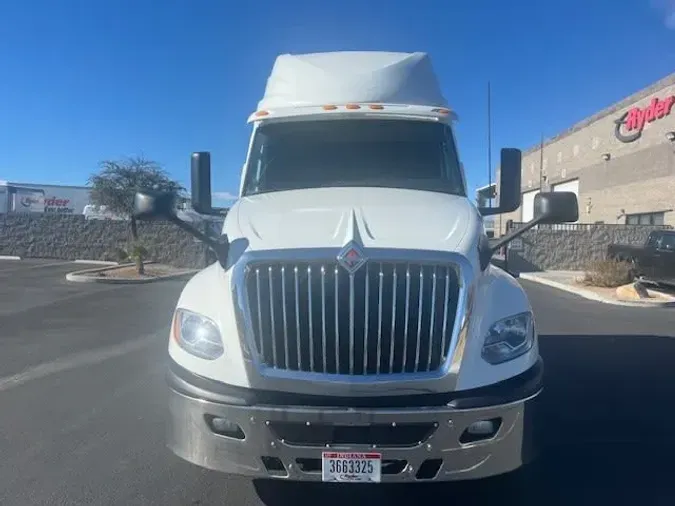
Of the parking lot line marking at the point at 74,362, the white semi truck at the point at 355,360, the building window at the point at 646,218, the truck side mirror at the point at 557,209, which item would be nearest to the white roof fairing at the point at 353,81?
the truck side mirror at the point at 557,209

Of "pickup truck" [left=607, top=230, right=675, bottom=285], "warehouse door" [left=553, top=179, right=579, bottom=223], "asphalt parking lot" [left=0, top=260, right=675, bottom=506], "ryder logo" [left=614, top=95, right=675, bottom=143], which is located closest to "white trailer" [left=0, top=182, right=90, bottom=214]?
"warehouse door" [left=553, top=179, right=579, bottom=223]

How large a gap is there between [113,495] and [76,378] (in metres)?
3.16

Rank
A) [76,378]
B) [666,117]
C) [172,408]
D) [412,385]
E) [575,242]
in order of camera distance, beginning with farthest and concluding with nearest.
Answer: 1. [666,117]
2. [575,242]
3. [76,378]
4. [172,408]
5. [412,385]

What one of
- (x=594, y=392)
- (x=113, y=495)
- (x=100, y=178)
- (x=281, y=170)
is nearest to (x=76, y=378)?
(x=113, y=495)

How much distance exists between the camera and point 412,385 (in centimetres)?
312

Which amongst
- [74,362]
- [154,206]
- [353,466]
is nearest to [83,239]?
[74,362]

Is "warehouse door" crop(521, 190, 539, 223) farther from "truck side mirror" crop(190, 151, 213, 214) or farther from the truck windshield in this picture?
"truck side mirror" crop(190, 151, 213, 214)

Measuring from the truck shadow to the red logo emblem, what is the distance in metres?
1.66

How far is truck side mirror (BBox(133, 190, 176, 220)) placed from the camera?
3.94 metres

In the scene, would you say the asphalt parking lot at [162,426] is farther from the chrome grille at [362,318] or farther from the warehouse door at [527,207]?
the warehouse door at [527,207]

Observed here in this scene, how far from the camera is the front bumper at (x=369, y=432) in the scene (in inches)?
120

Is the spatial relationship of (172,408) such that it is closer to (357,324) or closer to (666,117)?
(357,324)

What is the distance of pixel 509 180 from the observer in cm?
496

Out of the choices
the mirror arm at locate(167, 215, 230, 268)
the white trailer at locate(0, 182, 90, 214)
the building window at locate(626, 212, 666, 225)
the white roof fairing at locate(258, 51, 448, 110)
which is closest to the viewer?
the mirror arm at locate(167, 215, 230, 268)
